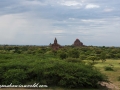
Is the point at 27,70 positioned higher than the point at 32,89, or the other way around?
the point at 27,70

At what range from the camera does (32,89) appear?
16359 mm

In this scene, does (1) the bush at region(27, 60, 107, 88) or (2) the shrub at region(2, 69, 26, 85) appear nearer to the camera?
(2) the shrub at region(2, 69, 26, 85)

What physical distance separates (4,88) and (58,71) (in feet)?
13.3

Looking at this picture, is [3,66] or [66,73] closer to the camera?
[66,73]

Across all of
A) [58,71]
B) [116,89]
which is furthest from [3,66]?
[116,89]

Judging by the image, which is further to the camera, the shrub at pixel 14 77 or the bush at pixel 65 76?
the bush at pixel 65 76

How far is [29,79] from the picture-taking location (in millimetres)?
17719

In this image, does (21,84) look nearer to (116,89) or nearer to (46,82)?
(46,82)

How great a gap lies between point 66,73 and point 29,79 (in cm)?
284

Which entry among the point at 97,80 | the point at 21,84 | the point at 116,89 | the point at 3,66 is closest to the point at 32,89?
the point at 21,84

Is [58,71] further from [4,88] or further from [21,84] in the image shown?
[4,88]

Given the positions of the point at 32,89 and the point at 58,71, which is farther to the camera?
the point at 58,71

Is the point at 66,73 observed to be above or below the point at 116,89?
above

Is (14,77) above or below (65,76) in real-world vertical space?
below
